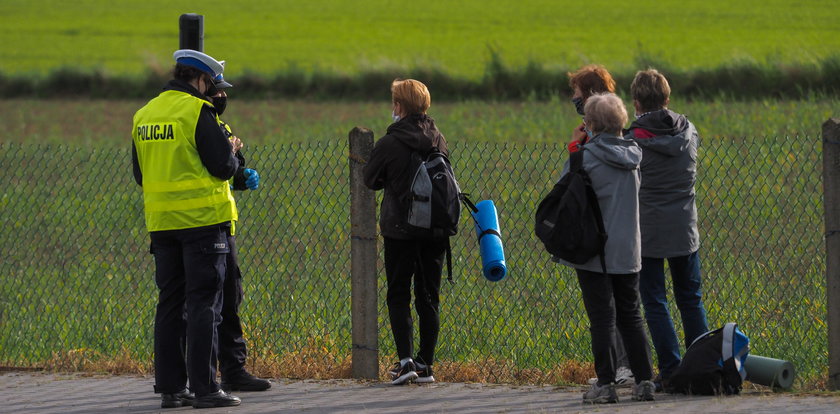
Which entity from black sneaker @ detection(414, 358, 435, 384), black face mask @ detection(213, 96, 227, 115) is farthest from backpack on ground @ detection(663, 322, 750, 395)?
black face mask @ detection(213, 96, 227, 115)

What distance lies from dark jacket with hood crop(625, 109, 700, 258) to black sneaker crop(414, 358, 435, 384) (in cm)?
139

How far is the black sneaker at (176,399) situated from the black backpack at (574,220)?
6.77 ft

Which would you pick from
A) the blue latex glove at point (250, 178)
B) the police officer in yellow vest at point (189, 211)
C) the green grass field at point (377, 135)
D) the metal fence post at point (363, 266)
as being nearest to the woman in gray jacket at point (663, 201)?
the green grass field at point (377, 135)

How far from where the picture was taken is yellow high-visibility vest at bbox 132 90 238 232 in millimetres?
6129

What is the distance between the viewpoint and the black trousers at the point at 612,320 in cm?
603

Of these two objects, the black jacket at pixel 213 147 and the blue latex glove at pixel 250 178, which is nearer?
the black jacket at pixel 213 147

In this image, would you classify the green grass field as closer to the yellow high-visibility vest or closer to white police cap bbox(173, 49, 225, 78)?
the yellow high-visibility vest

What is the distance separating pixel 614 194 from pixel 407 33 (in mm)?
39816

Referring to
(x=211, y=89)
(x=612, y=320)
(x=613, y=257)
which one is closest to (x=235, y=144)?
(x=211, y=89)

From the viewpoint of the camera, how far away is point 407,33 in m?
45.2

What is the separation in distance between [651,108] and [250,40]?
4008 centimetres

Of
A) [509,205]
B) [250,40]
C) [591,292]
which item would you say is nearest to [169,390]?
[591,292]

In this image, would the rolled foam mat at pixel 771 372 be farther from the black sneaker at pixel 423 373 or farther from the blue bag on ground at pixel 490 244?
the black sneaker at pixel 423 373

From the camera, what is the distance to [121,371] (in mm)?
7430
